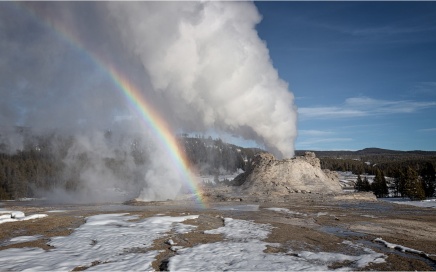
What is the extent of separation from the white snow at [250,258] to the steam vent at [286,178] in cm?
3158

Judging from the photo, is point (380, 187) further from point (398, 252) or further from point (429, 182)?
point (398, 252)

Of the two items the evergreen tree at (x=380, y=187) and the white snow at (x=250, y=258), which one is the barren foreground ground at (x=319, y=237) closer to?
the white snow at (x=250, y=258)

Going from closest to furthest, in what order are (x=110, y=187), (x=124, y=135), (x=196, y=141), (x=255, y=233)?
(x=255, y=233)
(x=110, y=187)
(x=124, y=135)
(x=196, y=141)

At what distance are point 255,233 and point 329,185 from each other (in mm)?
34198

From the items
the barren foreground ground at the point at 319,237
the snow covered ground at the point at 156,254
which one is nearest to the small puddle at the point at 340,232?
the barren foreground ground at the point at 319,237

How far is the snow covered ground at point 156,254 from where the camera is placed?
12.0m

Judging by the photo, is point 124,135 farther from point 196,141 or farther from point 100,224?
point 100,224

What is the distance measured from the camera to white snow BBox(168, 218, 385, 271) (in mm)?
11852

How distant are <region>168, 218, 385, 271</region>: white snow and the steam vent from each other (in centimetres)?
3158

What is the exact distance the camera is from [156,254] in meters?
13.9

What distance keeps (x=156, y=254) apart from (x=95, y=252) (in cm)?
261

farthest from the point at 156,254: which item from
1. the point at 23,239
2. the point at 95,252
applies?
the point at 23,239

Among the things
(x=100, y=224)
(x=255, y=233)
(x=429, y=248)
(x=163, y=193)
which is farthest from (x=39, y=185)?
(x=429, y=248)

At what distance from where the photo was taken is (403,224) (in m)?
22.4
